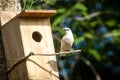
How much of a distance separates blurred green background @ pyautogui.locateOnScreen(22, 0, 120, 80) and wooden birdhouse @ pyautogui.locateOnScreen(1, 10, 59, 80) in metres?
4.80

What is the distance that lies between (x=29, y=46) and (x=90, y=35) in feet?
20.2

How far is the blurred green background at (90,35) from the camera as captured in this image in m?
11.4

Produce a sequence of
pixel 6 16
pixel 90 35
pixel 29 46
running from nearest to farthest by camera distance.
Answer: pixel 29 46
pixel 6 16
pixel 90 35

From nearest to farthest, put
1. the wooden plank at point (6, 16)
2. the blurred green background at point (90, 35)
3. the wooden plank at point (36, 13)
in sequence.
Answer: the wooden plank at point (36, 13), the wooden plank at point (6, 16), the blurred green background at point (90, 35)

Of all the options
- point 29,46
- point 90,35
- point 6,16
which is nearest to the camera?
point 29,46

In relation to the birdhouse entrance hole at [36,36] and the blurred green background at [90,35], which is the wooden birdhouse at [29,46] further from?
the blurred green background at [90,35]

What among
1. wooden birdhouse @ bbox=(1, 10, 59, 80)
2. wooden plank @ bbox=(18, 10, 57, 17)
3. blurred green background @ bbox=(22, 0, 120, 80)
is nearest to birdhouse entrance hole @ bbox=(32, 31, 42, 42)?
wooden birdhouse @ bbox=(1, 10, 59, 80)

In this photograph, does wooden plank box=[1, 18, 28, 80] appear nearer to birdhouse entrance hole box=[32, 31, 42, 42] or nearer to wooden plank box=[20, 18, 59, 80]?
wooden plank box=[20, 18, 59, 80]

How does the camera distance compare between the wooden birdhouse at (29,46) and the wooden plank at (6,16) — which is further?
the wooden plank at (6,16)

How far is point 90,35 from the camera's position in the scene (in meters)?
11.7

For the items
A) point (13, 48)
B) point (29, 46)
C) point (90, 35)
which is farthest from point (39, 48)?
point (90, 35)

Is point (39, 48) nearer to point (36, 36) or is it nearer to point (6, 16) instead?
point (36, 36)

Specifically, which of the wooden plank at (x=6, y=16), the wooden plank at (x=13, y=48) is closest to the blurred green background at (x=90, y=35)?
the wooden plank at (x=6, y=16)

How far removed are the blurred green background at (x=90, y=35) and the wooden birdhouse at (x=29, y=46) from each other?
4801 mm
